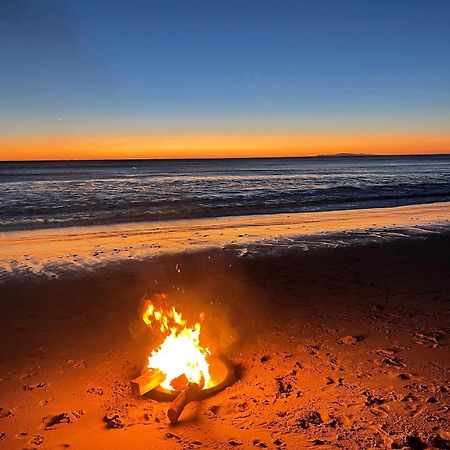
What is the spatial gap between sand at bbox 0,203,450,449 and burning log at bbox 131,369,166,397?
0.18m

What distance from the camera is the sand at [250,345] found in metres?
4.44

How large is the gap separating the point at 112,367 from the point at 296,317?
355cm

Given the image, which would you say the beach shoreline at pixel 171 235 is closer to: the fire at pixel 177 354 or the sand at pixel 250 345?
the sand at pixel 250 345

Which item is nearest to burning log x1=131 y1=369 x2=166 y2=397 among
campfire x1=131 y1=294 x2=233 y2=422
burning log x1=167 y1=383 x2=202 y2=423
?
campfire x1=131 y1=294 x2=233 y2=422

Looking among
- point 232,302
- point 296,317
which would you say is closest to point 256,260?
point 232,302

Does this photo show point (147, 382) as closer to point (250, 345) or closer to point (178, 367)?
point (178, 367)

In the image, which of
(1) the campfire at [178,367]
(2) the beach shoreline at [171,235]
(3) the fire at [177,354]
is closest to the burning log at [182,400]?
(1) the campfire at [178,367]

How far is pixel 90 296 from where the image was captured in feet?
30.4

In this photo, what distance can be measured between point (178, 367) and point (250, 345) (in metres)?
1.62

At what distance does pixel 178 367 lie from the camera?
5.48 m

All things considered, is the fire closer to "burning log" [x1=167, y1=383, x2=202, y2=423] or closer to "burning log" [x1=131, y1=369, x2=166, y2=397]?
"burning log" [x1=131, y1=369, x2=166, y2=397]

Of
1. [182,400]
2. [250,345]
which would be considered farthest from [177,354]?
[250,345]

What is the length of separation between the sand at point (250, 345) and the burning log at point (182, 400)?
0.13 m

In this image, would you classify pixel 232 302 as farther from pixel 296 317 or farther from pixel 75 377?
pixel 75 377
